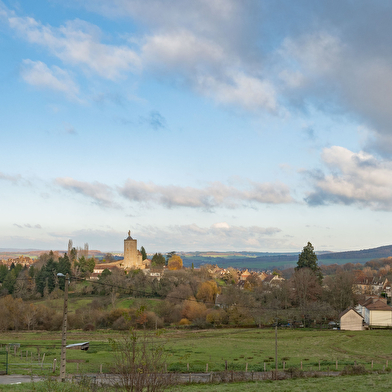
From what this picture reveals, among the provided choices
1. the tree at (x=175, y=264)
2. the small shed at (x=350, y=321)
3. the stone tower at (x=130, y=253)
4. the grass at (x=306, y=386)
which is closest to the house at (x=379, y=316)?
the small shed at (x=350, y=321)

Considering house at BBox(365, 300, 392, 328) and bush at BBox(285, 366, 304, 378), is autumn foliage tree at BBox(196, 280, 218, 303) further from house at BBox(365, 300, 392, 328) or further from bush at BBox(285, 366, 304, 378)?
bush at BBox(285, 366, 304, 378)

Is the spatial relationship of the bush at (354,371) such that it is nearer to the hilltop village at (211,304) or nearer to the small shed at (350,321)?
the small shed at (350,321)

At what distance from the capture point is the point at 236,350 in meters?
→ 43.3

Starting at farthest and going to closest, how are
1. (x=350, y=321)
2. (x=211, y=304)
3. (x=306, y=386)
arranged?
(x=211, y=304), (x=350, y=321), (x=306, y=386)

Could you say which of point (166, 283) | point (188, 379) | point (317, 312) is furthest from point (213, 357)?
point (166, 283)

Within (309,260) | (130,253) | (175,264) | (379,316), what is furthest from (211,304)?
(130,253)

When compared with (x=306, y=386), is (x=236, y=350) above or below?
below

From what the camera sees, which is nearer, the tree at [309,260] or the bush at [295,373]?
the bush at [295,373]

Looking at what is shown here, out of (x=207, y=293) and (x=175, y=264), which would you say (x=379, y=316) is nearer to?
(x=207, y=293)

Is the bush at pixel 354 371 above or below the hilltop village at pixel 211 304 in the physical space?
above

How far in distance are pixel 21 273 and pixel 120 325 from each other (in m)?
52.8

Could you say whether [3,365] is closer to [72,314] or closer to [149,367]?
[149,367]

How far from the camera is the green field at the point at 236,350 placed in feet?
109

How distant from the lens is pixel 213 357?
38.2 metres
